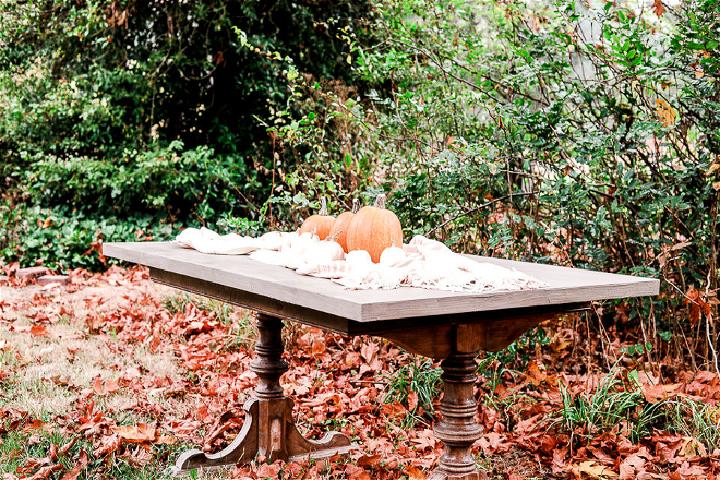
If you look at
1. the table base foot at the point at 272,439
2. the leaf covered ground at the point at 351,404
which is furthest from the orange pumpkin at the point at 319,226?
the leaf covered ground at the point at 351,404

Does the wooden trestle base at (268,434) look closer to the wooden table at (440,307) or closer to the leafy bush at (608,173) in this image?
the wooden table at (440,307)

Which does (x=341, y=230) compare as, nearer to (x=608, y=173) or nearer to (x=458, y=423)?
(x=458, y=423)

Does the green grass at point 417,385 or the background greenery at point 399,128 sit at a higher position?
the background greenery at point 399,128

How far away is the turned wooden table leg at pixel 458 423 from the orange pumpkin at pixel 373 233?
1.84 ft

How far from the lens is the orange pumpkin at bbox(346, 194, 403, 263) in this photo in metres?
2.91

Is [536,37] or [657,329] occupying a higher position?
[536,37]

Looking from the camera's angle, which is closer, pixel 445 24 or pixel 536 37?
pixel 536 37

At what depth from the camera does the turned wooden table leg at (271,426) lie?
3.63m

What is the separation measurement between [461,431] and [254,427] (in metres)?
1.40

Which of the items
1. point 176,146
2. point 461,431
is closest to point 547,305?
point 461,431

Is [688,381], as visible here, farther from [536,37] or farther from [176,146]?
[176,146]

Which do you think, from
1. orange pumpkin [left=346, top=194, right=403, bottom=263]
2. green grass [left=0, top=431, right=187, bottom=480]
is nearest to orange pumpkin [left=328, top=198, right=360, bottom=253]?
orange pumpkin [left=346, top=194, right=403, bottom=263]

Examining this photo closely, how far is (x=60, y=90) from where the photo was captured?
8.99 m

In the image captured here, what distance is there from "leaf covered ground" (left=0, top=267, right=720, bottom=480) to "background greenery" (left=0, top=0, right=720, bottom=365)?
431 mm
